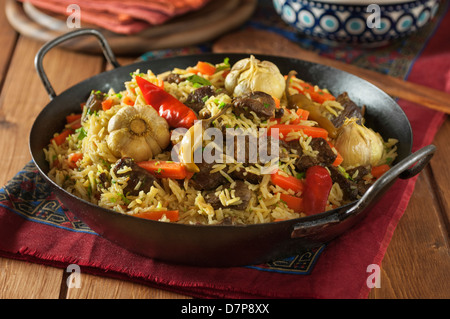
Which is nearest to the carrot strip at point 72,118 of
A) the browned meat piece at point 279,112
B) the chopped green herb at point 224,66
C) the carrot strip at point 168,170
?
the carrot strip at point 168,170

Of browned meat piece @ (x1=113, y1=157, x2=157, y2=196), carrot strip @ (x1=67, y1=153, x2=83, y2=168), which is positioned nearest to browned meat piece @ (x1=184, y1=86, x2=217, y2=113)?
browned meat piece @ (x1=113, y1=157, x2=157, y2=196)

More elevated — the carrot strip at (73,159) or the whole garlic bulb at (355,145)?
the whole garlic bulb at (355,145)

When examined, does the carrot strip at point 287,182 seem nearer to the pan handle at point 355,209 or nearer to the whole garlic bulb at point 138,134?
the pan handle at point 355,209

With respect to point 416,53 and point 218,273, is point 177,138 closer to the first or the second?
point 218,273

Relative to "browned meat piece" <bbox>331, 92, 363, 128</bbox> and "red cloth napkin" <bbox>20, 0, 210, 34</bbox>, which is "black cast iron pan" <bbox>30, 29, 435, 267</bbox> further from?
"red cloth napkin" <bbox>20, 0, 210, 34</bbox>

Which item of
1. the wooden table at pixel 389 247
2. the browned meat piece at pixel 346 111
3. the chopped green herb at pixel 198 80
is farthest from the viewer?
the chopped green herb at pixel 198 80

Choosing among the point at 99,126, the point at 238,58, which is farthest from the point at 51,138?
the point at 238,58

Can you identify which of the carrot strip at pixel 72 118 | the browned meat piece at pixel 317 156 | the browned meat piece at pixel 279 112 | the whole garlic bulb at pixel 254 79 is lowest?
the carrot strip at pixel 72 118

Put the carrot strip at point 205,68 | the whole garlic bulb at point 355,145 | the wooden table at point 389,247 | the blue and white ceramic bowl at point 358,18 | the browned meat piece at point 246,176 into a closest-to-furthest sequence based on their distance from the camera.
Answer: the wooden table at point 389,247, the browned meat piece at point 246,176, the whole garlic bulb at point 355,145, the carrot strip at point 205,68, the blue and white ceramic bowl at point 358,18
